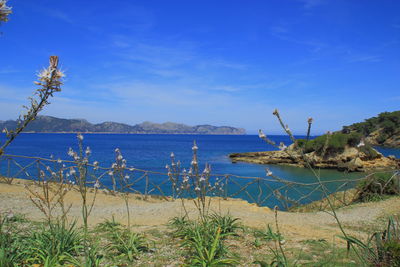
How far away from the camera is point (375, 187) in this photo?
45.5 ft

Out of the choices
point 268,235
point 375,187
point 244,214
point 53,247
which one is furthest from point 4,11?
point 375,187

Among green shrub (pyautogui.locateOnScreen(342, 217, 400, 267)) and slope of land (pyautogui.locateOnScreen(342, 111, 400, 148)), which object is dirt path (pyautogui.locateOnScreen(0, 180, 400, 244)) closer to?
green shrub (pyautogui.locateOnScreen(342, 217, 400, 267))

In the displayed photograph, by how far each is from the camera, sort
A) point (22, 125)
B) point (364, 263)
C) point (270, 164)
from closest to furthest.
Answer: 1. point (22, 125)
2. point (364, 263)
3. point (270, 164)

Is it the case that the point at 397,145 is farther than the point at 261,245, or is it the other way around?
the point at 397,145

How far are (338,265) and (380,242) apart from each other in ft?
1.86

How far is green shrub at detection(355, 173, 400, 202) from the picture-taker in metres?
13.3

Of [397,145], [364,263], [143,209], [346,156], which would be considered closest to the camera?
[364,263]

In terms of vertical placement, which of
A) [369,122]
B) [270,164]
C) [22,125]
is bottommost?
A: [270,164]

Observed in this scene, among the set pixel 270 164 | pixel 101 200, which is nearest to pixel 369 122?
pixel 270 164

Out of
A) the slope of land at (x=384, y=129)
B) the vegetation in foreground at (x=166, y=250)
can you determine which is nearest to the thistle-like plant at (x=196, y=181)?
the vegetation in foreground at (x=166, y=250)

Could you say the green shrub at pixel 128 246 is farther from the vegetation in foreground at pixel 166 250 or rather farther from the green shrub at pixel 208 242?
the green shrub at pixel 208 242

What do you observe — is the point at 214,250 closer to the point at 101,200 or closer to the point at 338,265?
the point at 338,265

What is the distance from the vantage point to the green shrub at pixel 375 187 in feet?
43.7

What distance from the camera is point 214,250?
4180 mm
